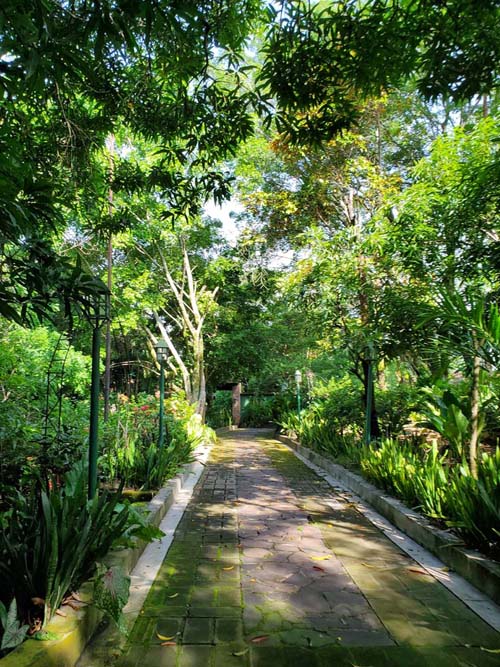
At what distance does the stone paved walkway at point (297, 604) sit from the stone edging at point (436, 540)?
0.85 ft

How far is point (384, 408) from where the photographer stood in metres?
8.65

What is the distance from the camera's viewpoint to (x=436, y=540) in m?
3.93

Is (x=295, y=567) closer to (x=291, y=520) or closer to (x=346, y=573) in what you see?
(x=346, y=573)

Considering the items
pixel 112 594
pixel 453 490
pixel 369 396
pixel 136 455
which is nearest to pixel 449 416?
pixel 453 490

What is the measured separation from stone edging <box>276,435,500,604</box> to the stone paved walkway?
0.26 m

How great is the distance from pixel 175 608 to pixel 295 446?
9.14 meters

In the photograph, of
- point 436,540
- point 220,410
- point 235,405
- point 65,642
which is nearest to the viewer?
point 65,642

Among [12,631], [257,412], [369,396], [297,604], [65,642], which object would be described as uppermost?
[369,396]

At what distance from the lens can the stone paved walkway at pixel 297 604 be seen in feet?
8.00

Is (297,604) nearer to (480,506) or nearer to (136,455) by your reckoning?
(480,506)

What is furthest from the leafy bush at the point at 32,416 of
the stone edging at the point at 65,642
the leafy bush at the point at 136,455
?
the stone edging at the point at 65,642

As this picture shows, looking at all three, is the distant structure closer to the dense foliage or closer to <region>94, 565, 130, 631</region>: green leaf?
the dense foliage

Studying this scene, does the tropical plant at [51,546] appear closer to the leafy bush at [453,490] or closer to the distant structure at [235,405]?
the leafy bush at [453,490]

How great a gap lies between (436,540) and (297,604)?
1592 mm
